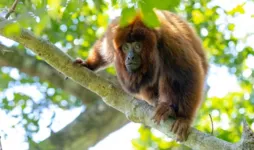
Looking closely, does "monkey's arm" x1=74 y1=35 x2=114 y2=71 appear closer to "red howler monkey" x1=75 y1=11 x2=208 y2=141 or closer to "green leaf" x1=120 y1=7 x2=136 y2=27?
"red howler monkey" x1=75 y1=11 x2=208 y2=141

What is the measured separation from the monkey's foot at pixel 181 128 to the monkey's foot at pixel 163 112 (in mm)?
86

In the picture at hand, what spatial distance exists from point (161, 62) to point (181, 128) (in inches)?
31.9

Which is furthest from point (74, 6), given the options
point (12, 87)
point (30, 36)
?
point (12, 87)

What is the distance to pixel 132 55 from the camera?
3955 mm

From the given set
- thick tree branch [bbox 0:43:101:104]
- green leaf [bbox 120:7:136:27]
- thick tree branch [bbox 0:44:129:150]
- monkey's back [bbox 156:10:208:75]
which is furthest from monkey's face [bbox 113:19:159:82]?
thick tree branch [bbox 0:43:101:104]

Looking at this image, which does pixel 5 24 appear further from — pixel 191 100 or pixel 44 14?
pixel 191 100

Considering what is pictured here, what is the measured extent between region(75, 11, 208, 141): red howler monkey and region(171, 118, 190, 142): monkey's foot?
0.04 meters

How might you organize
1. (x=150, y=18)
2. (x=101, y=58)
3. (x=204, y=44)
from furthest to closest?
(x=204, y=44), (x=101, y=58), (x=150, y=18)

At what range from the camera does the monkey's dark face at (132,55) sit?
13.0ft

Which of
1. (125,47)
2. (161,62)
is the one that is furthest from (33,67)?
A: (161,62)

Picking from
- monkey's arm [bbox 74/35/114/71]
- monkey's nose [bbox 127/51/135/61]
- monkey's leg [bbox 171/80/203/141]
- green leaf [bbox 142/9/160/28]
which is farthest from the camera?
monkey's arm [bbox 74/35/114/71]

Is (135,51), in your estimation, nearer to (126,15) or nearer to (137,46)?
(137,46)

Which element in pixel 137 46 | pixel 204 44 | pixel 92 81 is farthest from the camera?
pixel 204 44

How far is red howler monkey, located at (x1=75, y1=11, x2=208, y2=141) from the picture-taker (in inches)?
152
